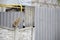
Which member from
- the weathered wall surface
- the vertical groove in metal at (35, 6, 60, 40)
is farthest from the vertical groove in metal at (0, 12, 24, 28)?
the vertical groove in metal at (35, 6, 60, 40)

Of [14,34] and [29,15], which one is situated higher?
[29,15]

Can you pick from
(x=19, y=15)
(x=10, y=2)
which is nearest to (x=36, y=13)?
(x=19, y=15)

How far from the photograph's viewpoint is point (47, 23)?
2189mm

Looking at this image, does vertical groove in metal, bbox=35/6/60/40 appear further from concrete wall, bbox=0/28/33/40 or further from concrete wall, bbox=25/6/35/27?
concrete wall, bbox=0/28/33/40

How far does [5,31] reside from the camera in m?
1.62

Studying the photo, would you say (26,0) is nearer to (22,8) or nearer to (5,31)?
(22,8)

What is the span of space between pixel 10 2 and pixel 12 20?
234 mm

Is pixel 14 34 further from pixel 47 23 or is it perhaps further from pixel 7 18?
pixel 47 23

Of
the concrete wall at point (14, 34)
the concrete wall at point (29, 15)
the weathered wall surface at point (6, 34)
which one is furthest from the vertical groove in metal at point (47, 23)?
the weathered wall surface at point (6, 34)

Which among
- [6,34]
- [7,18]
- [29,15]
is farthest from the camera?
[29,15]

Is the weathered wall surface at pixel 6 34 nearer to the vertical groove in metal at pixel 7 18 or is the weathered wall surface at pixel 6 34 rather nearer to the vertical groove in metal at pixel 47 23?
the vertical groove in metal at pixel 7 18

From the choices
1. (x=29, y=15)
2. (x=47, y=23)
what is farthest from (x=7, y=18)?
(x=47, y=23)

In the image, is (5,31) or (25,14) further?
(25,14)

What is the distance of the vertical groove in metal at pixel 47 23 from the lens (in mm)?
2100
